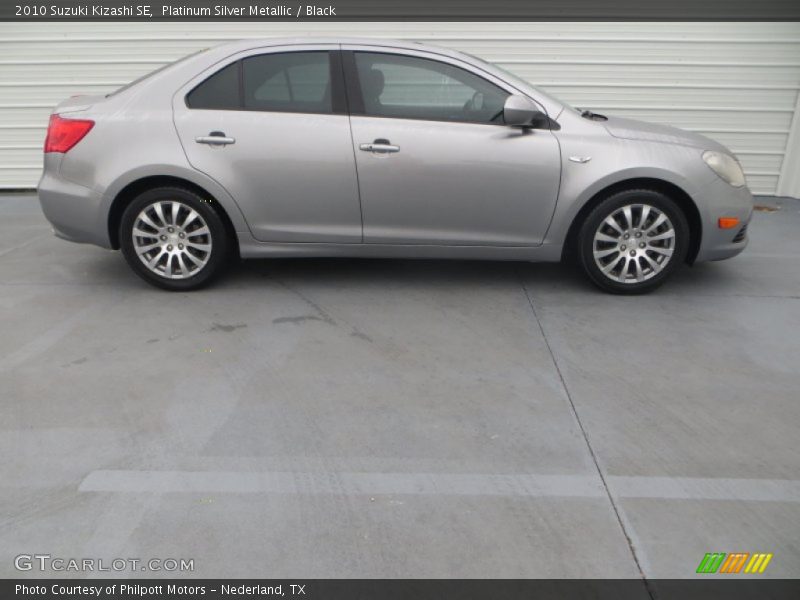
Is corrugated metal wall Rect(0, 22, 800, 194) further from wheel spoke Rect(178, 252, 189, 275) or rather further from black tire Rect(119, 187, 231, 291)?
wheel spoke Rect(178, 252, 189, 275)

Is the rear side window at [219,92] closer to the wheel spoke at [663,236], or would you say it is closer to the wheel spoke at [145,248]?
the wheel spoke at [145,248]

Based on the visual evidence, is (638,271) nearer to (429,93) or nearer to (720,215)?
(720,215)

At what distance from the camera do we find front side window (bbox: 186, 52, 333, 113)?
15.2 feet

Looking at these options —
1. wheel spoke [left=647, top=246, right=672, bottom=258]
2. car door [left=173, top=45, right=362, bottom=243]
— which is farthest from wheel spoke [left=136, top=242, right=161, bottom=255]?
wheel spoke [left=647, top=246, right=672, bottom=258]

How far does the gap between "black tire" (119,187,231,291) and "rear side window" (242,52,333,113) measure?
0.75 meters

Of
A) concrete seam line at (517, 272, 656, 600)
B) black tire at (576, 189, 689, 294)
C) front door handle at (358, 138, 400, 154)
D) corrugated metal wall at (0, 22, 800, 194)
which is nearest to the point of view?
concrete seam line at (517, 272, 656, 600)

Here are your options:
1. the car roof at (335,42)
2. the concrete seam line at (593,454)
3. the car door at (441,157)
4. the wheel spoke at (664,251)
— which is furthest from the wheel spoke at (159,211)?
the wheel spoke at (664,251)

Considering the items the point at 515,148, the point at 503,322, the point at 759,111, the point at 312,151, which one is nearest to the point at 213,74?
the point at 312,151

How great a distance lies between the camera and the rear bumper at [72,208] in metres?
4.66

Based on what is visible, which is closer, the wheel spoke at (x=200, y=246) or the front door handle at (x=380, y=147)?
the front door handle at (x=380, y=147)

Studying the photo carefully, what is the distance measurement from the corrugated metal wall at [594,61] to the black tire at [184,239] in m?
3.74

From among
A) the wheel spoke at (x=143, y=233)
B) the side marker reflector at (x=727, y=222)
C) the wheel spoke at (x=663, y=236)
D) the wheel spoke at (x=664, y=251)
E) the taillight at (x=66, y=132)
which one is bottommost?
the wheel spoke at (x=143, y=233)

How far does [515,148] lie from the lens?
4535 millimetres

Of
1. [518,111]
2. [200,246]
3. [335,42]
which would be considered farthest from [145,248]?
[518,111]
